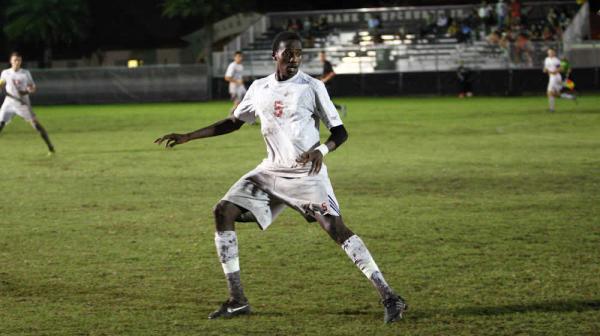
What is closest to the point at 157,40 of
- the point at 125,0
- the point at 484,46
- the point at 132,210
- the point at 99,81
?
the point at 125,0

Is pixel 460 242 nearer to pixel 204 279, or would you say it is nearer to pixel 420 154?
pixel 204 279

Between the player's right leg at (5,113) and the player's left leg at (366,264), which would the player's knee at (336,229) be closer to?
the player's left leg at (366,264)

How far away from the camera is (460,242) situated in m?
10.2

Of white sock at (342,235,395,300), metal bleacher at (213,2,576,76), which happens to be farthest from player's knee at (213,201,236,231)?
metal bleacher at (213,2,576,76)

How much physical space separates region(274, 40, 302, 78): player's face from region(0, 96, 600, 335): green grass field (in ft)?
5.78

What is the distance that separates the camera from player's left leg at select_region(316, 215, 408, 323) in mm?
7008

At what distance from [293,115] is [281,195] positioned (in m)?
0.58

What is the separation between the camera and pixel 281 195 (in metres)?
7.31

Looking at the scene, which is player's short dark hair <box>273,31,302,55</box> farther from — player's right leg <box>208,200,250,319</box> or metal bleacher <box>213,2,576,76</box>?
metal bleacher <box>213,2,576,76</box>

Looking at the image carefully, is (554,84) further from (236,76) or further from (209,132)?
(209,132)

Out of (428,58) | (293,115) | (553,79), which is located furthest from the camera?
(428,58)

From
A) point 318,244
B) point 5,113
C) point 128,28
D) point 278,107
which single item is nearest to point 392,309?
point 278,107

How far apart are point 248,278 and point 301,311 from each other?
132 centimetres

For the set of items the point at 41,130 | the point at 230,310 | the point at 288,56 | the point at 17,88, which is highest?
the point at 288,56
